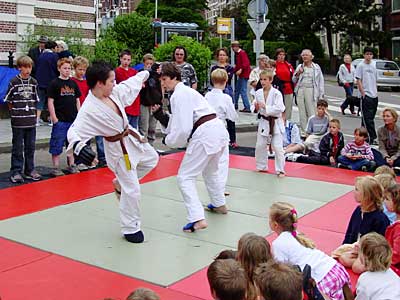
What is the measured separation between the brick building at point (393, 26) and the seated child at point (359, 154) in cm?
3734

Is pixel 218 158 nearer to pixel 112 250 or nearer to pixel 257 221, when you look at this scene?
pixel 257 221

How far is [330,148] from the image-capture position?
10523mm

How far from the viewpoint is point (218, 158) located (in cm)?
682

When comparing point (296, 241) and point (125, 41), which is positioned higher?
point (125, 41)

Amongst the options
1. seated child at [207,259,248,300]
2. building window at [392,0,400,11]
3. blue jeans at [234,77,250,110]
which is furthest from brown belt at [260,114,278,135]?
building window at [392,0,400,11]

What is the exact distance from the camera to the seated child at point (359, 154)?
9.80 m

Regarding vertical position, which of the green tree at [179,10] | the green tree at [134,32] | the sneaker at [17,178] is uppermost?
the green tree at [179,10]

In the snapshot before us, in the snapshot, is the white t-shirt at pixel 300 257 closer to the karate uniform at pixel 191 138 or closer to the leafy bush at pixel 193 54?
the karate uniform at pixel 191 138

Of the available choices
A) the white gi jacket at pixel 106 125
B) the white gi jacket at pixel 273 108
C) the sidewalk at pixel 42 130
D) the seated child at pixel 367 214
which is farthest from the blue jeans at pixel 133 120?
the seated child at pixel 367 214

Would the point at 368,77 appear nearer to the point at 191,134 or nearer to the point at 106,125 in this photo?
the point at 191,134

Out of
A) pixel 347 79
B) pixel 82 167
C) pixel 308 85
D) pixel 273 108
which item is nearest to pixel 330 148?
pixel 273 108

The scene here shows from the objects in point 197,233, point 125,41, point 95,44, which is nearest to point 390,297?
point 197,233

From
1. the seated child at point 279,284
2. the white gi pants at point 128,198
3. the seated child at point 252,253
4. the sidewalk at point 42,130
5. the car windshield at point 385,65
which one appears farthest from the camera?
the car windshield at point 385,65

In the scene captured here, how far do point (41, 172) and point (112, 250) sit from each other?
4238 millimetres
